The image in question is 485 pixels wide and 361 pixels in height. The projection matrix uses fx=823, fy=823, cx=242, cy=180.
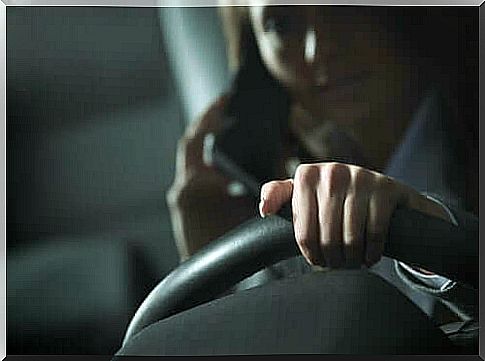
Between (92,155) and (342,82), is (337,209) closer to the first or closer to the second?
(342,82)

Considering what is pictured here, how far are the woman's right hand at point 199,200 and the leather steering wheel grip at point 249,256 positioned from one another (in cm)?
2

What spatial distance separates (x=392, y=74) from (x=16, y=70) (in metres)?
0.64

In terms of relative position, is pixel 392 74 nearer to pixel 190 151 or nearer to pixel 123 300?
pixel 190 151

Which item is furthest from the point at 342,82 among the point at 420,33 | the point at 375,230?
the point at 375,230

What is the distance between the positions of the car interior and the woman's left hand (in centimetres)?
3

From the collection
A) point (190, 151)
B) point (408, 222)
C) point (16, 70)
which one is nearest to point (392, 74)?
point (408, 222)

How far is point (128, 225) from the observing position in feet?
4.53

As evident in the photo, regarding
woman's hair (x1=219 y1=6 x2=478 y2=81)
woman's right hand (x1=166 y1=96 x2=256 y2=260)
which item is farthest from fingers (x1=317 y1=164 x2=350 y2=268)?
woman's hair (x1=219 y1=6 x2=478 y2=81)

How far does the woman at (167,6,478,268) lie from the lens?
138cm

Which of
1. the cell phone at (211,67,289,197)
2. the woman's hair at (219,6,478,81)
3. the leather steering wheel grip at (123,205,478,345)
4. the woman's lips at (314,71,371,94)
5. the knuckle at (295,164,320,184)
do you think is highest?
the woman's hair at (219,6,478,81)

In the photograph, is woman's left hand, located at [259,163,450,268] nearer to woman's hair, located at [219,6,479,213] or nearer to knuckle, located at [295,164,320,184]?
knuckle, located at [295,164,320,184]

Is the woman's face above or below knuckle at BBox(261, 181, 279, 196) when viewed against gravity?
above

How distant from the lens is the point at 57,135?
1.39 metres

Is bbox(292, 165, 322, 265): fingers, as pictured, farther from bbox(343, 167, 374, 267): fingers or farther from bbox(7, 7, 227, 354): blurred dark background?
bbox(7, 7, 227, 354): blurred dark background
